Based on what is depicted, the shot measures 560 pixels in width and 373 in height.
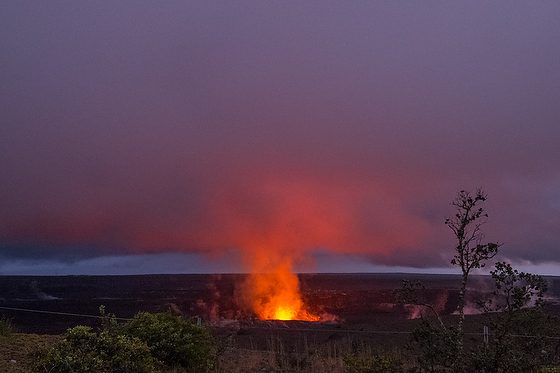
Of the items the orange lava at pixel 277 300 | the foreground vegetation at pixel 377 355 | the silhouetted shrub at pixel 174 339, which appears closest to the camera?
the foreground vegetation at pixel 377 355

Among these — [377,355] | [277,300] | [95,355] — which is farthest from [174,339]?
[277,300]

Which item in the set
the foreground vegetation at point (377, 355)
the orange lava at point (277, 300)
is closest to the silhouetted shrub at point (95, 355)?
the foreground vegetation at point (377, 355)

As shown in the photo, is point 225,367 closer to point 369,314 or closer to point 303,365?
point 303,365

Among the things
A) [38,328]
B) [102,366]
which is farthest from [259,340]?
[102,366]

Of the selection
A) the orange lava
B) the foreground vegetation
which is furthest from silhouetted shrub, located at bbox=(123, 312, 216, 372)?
the orange lava

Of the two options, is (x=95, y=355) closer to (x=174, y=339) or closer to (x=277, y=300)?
(x=174, y=339)

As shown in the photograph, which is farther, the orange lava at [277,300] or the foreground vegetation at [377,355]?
the orange lava at [277,300]

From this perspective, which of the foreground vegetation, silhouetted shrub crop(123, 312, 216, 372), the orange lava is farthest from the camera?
the orange lava

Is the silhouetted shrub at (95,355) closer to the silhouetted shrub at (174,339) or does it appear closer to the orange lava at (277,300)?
the silhouetted shrub at (174,339)

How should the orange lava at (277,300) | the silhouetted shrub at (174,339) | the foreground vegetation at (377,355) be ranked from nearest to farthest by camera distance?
the foreground vegetation at (377,355) < the silhouetted shrub at (174,339) < the orange lava at (277,300)

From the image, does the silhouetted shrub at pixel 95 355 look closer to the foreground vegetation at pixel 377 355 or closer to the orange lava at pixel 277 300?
the foreground vegetation at pixel 377 355

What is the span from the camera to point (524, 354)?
1030cm

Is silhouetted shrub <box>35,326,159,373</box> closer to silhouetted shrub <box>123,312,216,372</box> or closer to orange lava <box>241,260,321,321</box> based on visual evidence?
silhouetted shrub <box>123,312,216,372</box>

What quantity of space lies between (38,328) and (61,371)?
89.3 ft
